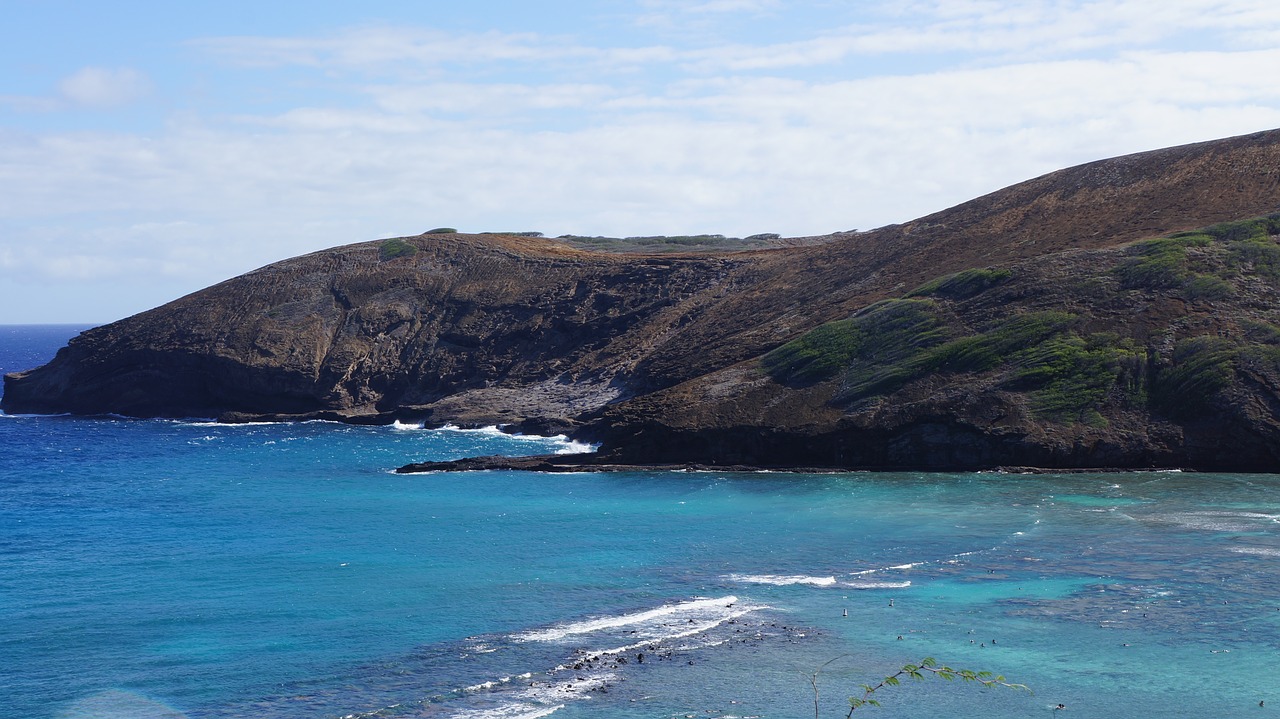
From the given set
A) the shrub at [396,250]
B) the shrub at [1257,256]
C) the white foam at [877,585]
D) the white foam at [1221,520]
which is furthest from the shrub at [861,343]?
the shrub at [396,250]

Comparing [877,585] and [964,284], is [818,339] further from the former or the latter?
[877,585]

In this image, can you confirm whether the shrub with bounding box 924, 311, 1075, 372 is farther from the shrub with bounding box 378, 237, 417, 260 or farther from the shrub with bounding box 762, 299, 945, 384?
the shrub with bounding box 378, 237, 417, 260

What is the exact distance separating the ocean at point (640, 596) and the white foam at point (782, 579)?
16 centimetres

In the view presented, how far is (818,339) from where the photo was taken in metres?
75.9

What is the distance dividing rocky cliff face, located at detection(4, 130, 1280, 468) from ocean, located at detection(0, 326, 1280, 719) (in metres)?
4.45

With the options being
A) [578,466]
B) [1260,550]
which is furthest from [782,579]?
[578,466]

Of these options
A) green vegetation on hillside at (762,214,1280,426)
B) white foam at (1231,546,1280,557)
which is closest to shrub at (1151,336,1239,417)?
green vegetation on hillside at (762,214,1280,426)

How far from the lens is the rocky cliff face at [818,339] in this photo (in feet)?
206

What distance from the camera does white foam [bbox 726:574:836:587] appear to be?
129ft

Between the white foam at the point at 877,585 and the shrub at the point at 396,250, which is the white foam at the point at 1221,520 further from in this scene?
the shrub at the point at 396,250

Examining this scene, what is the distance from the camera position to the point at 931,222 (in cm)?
9588

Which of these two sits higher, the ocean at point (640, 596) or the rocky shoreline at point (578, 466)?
the rocky shoreline at point (578, 466)

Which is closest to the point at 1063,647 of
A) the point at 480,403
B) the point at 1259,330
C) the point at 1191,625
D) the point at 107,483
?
the point at 1191,625

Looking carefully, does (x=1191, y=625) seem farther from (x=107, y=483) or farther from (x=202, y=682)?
(x=107, y=483)
